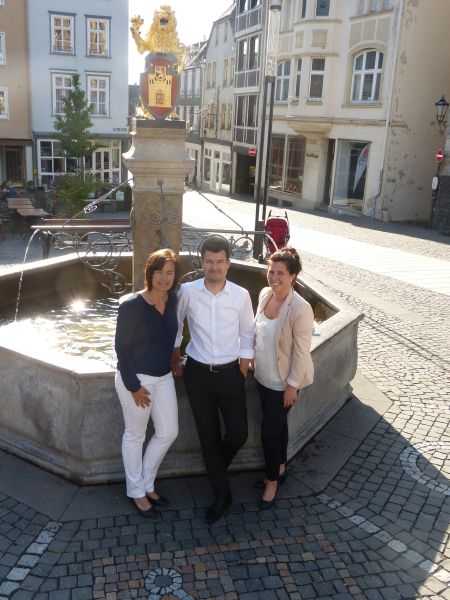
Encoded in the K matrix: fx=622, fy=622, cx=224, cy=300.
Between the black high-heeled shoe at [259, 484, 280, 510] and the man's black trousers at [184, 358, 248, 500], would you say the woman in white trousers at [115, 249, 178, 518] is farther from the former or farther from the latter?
the black high-heeled shoe at [259, 484, 280, 510]

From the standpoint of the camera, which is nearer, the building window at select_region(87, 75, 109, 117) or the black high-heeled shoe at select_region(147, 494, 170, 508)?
the black high-heeled shoe at select_region(147, 494, 170, 508)

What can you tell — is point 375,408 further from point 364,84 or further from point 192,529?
point 364,84

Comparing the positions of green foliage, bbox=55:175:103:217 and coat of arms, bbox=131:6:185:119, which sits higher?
coat of arms, bbox=131:6:185:119

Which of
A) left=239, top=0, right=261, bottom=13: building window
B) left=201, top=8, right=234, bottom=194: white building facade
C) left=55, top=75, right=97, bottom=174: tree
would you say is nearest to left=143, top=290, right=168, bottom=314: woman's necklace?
left=55, top=75, right=97, bottom=174: tree

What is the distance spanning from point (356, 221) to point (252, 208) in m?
6.15

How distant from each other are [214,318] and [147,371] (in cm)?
56

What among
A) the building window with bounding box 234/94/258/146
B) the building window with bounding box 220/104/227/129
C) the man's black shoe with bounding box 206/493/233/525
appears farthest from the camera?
the building window with bounding box 220/104/227/129

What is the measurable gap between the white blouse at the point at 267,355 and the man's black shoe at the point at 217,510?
862 mm

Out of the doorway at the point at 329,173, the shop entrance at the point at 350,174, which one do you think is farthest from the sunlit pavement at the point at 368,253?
the doorway at the point at 329,173

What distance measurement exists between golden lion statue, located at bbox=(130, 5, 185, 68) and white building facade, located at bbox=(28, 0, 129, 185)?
25.1m

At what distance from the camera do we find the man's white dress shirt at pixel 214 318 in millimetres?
4121

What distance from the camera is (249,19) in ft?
117

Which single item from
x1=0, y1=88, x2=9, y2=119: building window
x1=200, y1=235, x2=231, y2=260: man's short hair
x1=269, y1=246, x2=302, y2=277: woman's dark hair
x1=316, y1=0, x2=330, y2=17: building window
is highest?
x1=316, y1=0, x2=330, y2=17: building window

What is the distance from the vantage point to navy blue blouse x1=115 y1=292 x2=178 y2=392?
3.93 m
